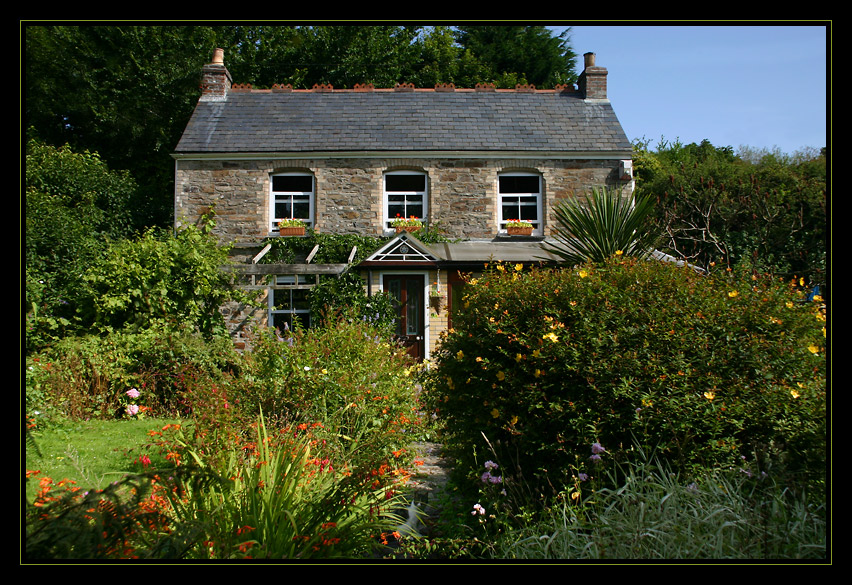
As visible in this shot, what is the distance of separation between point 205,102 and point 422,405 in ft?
43.5

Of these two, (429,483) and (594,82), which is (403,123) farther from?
(429,483)

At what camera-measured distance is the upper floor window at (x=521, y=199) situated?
14906 millimetres

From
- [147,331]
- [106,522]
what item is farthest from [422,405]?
[147,331]

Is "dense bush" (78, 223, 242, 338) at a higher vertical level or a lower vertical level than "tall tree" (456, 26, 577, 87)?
lower

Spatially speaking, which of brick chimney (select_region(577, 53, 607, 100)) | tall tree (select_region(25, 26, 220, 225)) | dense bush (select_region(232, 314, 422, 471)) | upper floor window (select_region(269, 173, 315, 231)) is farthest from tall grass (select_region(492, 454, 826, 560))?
tall tree (select_region(25, 26, 220, 225))

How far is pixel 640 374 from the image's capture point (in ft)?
11.3

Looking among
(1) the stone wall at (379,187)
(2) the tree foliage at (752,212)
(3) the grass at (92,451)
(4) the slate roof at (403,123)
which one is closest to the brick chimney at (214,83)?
(4) the slate roof at (403,123)

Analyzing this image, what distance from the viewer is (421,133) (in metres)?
15.0

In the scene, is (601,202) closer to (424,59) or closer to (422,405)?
(422,405)

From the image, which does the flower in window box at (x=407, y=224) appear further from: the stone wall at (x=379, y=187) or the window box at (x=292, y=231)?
the window box at (x=292, y=231)

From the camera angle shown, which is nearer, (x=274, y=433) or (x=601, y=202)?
(x=274, y=433)

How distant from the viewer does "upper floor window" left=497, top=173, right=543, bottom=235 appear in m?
14.9

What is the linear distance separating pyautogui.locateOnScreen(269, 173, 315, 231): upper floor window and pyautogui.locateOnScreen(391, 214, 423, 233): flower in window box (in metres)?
2.27

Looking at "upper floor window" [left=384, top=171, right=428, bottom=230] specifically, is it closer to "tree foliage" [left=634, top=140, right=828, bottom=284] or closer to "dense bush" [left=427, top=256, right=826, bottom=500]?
"tree foliage" [left=634, top=140, right=828, bottom=284]
